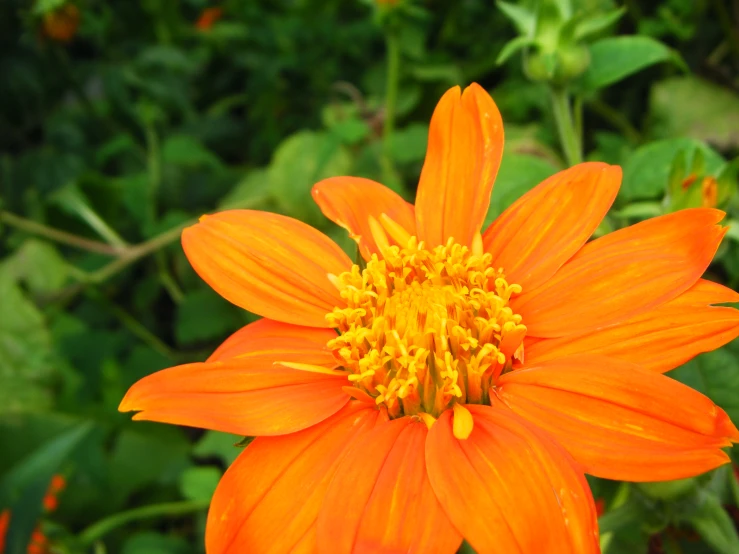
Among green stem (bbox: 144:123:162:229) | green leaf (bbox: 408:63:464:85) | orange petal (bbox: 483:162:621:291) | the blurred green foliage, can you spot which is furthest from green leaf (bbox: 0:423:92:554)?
green leaf (bbox: 408:63:464:85)

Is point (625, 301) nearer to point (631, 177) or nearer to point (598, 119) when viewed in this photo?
point (631, 177)

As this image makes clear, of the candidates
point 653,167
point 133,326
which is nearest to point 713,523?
point 653,167

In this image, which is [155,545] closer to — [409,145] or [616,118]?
[409,145]

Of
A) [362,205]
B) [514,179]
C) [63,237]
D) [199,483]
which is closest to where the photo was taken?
[362,205]

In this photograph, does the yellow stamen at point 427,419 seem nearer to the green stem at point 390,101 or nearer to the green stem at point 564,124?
the green stem at point 564,124

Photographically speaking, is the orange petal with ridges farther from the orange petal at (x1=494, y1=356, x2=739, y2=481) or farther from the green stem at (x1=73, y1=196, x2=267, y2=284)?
the green stem at (x1=73, y1=196, x2=267, y2=284)
